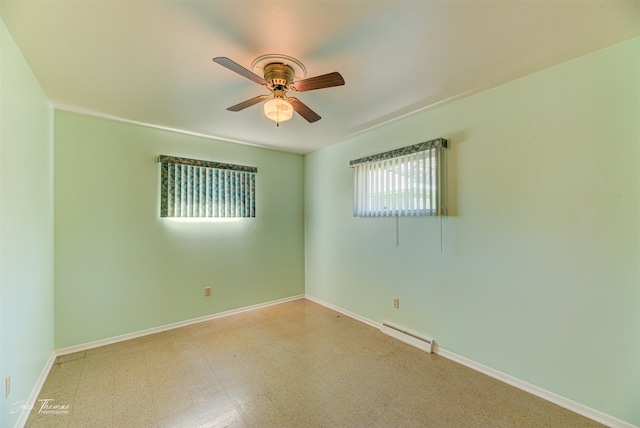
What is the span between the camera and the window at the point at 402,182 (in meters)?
2.68

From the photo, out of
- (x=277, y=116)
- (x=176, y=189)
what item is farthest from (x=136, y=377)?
(x=277, y=116)

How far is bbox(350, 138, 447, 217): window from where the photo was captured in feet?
8.79

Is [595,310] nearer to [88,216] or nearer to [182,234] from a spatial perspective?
[182,234]

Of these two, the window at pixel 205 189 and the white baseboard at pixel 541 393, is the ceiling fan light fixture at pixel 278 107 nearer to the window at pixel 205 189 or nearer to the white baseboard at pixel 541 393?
the window at pixel 205 189

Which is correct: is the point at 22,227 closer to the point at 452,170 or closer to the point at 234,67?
the point at 234,67

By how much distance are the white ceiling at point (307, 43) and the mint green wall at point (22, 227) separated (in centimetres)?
24

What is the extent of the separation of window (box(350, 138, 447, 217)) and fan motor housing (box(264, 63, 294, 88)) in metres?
1.53

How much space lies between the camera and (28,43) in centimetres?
171

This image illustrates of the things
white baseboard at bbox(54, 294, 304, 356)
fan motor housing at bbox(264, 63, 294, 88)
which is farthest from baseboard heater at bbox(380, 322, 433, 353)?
fan motor housing at bbox(264, 63, 294, 88)

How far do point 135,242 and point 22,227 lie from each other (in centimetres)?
128

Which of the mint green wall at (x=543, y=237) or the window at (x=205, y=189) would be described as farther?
the window at (x=205, y=189)

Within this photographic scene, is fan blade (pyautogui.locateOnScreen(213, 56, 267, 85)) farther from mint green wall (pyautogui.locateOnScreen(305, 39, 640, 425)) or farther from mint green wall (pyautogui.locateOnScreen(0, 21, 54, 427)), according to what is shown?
mint green wall (pyautogui.locateOnScreen(305, 39, 640, 425))

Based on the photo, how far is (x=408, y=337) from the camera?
2.90 meters

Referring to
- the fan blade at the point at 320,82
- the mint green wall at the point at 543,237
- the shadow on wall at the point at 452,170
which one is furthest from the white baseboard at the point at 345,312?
the fan blade at the point at 320,82
